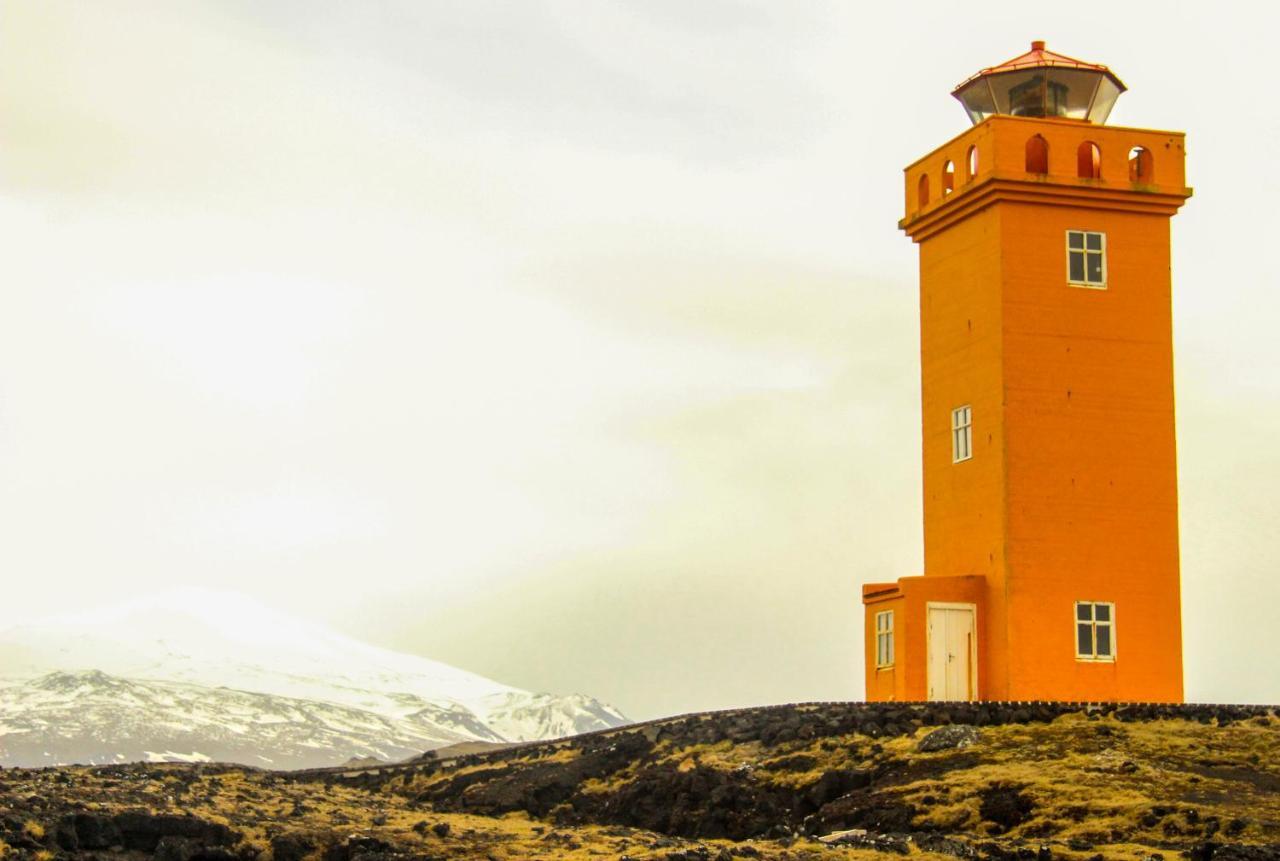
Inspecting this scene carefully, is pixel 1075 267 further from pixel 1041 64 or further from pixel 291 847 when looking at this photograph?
pixel 291 847

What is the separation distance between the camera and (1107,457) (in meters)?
44.7

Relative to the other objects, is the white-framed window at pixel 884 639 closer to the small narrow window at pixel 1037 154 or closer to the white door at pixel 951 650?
the white door at pixel 951 650

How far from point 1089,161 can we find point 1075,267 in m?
2.59

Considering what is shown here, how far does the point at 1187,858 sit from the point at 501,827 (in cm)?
1268

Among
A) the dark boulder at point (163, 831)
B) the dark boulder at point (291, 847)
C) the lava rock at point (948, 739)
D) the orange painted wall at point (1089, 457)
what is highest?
the orange painted wall at point (1089, 457)

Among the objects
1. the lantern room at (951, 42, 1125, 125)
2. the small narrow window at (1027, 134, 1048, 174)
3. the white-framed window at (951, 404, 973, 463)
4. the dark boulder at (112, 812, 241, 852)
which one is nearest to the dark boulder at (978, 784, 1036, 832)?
→ the white-framed window at (951, 404, 973, 463)

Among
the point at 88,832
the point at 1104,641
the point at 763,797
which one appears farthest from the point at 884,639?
the point at 88,832

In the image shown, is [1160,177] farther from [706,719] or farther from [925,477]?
[706,719]

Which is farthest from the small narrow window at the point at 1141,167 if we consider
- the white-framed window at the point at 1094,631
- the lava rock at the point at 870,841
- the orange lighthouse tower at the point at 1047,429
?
the lava rock at the point at 870,841

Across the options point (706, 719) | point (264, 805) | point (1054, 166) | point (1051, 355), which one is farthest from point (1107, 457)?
point (264, 805)

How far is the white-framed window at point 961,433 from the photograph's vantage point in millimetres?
45500

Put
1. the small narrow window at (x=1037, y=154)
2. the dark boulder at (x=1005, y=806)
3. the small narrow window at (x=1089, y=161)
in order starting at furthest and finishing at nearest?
the small narrow window at (x=1089, y=161)
the small narrow window at (x=1037, y=154)
the dark boulder at (x=1005, y=806)

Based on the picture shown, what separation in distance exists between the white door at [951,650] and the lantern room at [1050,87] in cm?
1135

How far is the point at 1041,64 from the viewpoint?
154 feet
